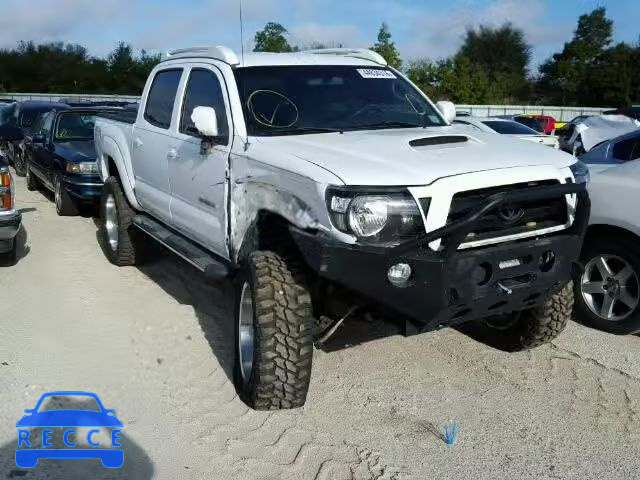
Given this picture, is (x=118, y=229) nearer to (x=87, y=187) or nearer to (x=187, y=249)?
(x=187, y=249)

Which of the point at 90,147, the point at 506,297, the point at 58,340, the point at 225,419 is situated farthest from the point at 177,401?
the point at 90,147

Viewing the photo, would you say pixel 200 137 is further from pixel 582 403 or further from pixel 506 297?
pixel 582 403

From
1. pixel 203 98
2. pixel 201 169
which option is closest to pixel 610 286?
pixel 201 169

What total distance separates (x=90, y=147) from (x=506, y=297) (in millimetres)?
8009

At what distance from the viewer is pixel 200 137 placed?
186 inches

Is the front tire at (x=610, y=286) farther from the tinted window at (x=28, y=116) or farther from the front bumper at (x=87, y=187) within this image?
the tinted window at (x=28, y=116)

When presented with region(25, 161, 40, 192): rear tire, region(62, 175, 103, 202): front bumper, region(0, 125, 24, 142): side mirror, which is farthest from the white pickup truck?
region(25, 161, 40, 192): rear tire

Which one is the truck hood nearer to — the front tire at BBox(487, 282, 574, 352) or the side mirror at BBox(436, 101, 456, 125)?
the side mirror at BBox(436, 101, 456, 125)

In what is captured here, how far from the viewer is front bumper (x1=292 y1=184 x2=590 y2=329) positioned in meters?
3.23

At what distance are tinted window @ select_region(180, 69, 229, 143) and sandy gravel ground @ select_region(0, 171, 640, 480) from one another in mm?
1556

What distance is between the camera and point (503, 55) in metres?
67.2

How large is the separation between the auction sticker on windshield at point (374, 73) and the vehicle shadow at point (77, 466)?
308 cm

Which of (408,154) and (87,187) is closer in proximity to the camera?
(408,154)

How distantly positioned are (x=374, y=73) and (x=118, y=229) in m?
3.20
